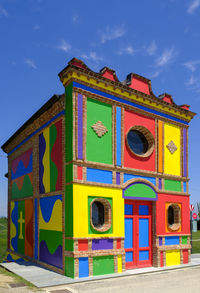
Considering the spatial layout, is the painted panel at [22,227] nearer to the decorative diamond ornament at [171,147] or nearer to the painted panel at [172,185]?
the painted panel at [172,185]

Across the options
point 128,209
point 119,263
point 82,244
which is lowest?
point 119,263

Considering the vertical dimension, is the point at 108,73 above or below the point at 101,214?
above

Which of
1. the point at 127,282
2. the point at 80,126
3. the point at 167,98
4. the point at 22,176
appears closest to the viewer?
the point at 127,282

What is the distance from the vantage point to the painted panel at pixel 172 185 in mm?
14351

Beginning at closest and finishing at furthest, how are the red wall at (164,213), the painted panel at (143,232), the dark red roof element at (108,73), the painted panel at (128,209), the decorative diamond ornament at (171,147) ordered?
the dark red roof element at (108,73) → the painted panel at (128,209) → the painted panel at (143,232) → the red wall at (164,213) → the decorative diamond ornament at (171,147)

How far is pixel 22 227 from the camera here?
1644 cm

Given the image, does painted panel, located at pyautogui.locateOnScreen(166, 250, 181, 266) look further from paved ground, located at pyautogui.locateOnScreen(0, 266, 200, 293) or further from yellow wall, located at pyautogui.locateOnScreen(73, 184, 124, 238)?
yellow wall, located at pyautogui.locateOnScreen(73, 184, 124, 238)

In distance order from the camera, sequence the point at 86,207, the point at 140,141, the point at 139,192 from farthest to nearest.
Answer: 1. the point at 140,141
2. the point at 139,192
3. the point at 86,207

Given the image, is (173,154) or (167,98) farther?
(167,98)

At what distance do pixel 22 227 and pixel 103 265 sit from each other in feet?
22.8

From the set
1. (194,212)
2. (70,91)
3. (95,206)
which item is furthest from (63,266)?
(194,212)

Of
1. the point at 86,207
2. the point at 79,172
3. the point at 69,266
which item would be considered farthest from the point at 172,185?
the point at 69,266

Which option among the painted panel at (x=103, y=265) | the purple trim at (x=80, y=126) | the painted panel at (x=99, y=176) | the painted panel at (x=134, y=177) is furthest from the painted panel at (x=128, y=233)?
the purple trim at (x=80, y=126)

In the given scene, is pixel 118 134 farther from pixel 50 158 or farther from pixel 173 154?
pixel 173 154
